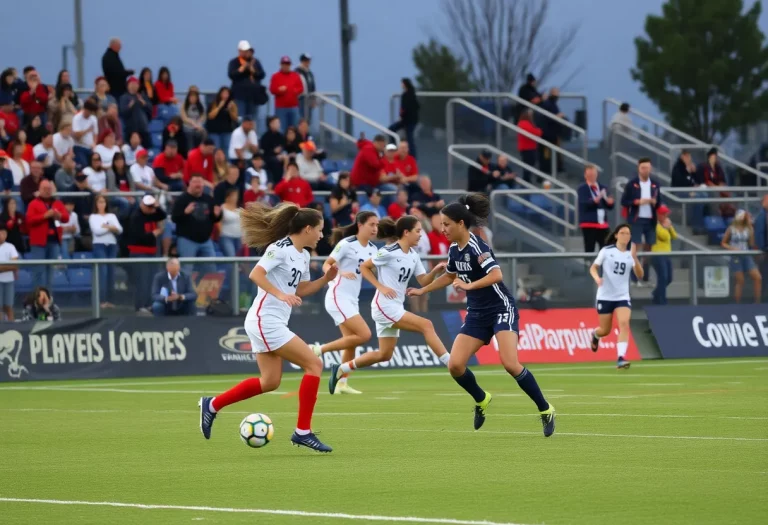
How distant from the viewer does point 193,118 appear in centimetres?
3019

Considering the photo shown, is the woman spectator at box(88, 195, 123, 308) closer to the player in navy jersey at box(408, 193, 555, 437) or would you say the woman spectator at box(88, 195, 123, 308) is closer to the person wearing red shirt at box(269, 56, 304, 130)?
the person wearing red shirt at box(269, 56, 304, 130)

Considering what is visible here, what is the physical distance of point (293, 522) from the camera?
8.40m

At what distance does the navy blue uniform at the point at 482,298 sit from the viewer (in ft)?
45.0

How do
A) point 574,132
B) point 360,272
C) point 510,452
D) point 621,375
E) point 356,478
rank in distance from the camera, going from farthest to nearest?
1. point 574,132
2. point 621,375
3. point 360,272
4. point 510,452
5. point 356,478

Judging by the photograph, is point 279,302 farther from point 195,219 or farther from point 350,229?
point 195,219

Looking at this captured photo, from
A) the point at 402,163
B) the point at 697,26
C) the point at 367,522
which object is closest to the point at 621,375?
the point at 402,163

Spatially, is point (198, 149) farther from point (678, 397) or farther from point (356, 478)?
point (356, 478)

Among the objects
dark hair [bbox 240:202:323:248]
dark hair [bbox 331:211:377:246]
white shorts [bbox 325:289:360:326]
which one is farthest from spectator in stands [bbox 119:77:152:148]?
dark hair [bbox 240:202:323:248]

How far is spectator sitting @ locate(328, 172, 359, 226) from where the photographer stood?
2698cm

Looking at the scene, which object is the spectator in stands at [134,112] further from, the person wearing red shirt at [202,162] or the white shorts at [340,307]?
the white shorts at [340,307]

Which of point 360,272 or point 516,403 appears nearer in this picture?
point 516,403

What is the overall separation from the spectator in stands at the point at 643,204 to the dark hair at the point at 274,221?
16.0 metres

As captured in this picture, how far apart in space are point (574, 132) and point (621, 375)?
14091mm

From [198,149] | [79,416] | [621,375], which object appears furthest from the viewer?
[198,149]
